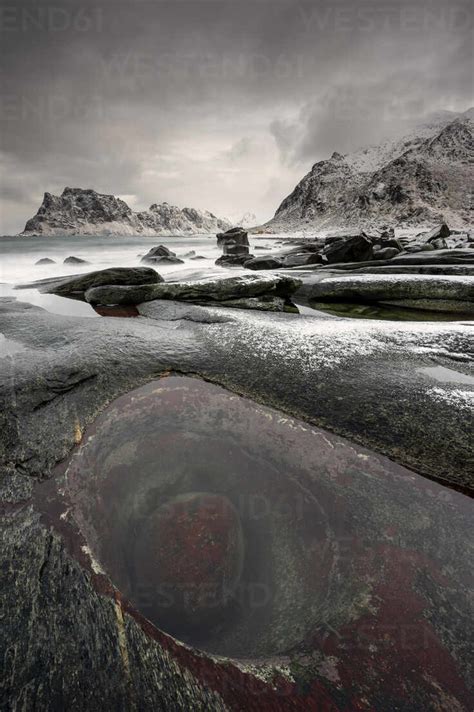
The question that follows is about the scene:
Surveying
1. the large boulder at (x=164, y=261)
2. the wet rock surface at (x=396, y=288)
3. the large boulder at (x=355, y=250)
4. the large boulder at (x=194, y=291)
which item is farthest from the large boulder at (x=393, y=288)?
the large boulder at (x=164, y=261)

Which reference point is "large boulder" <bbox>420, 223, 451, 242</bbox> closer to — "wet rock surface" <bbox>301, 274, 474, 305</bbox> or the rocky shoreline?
"wet rock surface" <bbox>301, 274, 474, 305</bbox>

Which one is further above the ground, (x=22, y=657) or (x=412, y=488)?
(x=22, y=657)

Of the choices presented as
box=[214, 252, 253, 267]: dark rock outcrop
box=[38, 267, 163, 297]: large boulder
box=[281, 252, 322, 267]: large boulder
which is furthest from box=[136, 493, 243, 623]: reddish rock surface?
box=[214, 252, 253, 267]: dark rock outcrop

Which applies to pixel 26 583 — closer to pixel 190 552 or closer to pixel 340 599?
pixel 190 552

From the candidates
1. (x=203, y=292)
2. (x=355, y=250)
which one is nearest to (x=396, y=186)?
(x=355, y=250)

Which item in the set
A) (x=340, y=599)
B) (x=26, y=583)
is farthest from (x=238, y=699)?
(x=26, y=583)

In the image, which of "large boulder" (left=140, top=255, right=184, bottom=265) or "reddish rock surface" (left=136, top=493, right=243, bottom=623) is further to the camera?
"large boulder" (left=140, top=255, right=184, bottom=265)

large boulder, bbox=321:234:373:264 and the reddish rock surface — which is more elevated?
large boulder, bbox=321:234:373:264

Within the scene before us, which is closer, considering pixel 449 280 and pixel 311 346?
pixel 311 346

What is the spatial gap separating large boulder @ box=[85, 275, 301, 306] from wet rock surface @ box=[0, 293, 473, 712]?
326cm

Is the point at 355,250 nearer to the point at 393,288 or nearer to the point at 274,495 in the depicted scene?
the point at 393,288

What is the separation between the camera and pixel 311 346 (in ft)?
13.8

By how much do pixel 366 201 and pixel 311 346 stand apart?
293ft

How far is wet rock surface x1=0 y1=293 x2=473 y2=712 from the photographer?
136 centimetres
